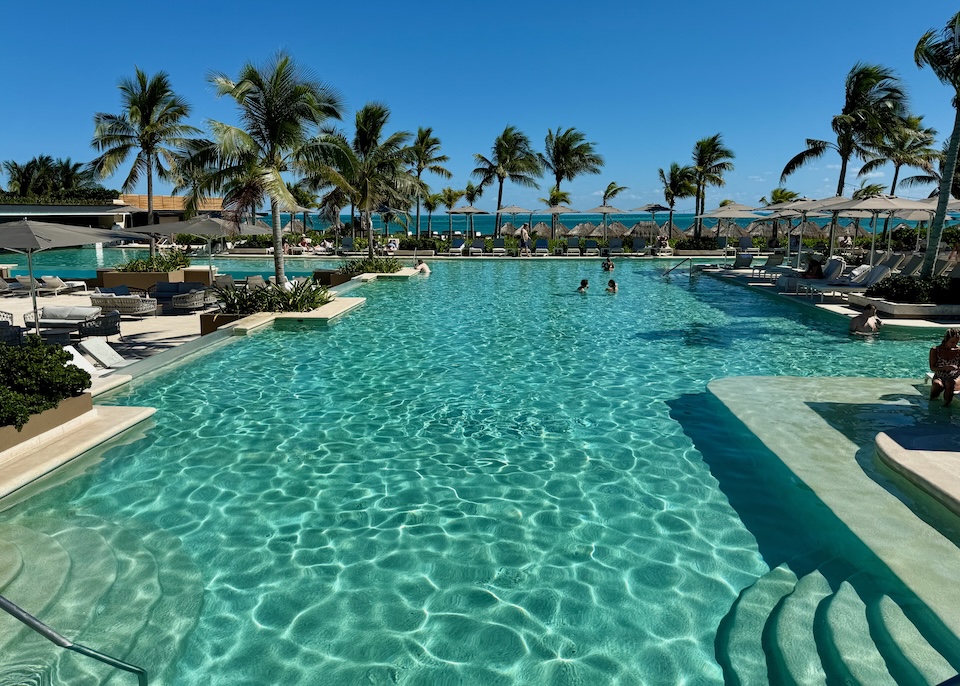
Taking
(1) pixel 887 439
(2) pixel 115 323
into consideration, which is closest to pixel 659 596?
(1) pixel 887 439

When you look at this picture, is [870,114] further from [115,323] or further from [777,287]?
[115,323]

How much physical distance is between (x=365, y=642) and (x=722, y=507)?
10.9 ft

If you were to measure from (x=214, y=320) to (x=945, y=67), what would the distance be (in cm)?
1727

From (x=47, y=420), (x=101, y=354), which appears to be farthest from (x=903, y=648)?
(x=101, y=354)

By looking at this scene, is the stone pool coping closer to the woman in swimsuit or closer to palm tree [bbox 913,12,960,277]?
the woman in swimsuit

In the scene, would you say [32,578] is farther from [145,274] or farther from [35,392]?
[145,274]

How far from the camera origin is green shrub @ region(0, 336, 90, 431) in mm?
5891

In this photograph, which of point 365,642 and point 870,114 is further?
point 870,114

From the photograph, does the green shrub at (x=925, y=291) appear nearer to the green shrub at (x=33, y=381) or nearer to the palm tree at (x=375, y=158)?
the green shrub at (x=33, y=381)

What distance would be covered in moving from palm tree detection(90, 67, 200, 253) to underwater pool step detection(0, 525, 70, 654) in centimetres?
2200

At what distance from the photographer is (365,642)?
12.5 feet

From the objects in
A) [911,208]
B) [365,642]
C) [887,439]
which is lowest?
[365,642]

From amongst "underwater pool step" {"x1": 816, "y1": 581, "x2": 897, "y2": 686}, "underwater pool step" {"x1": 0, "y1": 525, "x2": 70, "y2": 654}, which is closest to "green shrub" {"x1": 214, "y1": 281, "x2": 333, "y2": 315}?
"underwater pool step" {"x1": 0, "y1": 525, "x2": 70, "y2": 654}

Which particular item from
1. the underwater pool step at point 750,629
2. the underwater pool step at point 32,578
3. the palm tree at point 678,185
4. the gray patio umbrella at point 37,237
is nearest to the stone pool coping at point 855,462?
the underwater pool step at point 750,629
